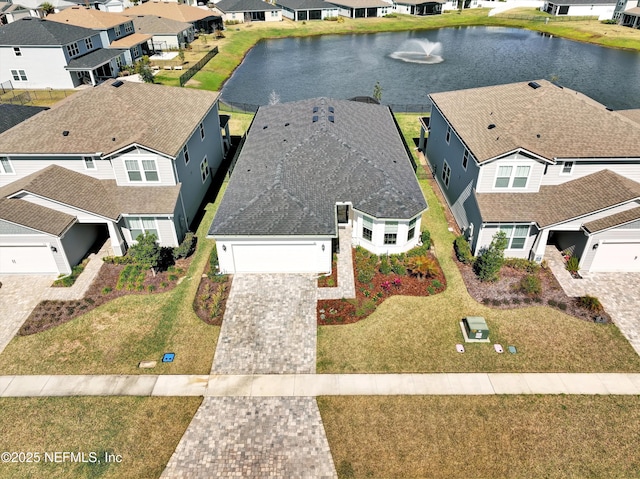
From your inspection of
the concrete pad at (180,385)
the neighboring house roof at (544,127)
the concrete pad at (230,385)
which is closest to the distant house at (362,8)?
the neighboring house roof at (544,127)

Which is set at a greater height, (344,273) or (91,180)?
(91,180)

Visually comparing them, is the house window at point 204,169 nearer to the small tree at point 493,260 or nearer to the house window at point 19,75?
the small tree at point 493,260

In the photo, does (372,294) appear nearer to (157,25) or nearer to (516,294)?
(516,294)

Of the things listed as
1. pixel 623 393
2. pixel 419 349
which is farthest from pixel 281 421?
pixel 623 393

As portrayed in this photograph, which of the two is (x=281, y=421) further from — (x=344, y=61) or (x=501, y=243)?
(x=344, y=61)

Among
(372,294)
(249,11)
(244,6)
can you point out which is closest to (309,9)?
(249,11)

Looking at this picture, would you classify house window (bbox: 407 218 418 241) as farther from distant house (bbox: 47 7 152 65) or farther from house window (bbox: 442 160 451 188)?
distant house (bbox: 47 7 152 65)

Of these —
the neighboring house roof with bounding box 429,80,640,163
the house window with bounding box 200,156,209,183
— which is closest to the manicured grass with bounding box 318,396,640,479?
Result: the neighboring house roof with bounding box 429,80,640,163
